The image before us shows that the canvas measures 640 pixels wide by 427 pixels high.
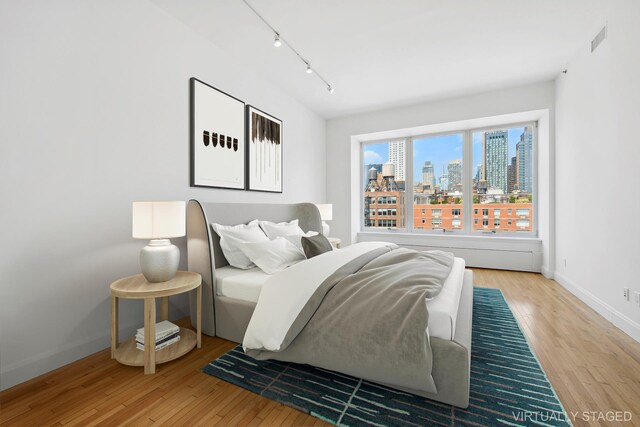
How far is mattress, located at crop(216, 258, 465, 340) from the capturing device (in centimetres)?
143

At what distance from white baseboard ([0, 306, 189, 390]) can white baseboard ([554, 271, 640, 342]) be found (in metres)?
3.92

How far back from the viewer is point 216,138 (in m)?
2.96

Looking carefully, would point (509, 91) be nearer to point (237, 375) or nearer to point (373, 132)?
point (373, 132)

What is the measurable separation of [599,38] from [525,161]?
2.15 metres

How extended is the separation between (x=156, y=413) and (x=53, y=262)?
1.19 metres

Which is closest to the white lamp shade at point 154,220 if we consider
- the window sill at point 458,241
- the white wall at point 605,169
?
the white wall at point 605,169

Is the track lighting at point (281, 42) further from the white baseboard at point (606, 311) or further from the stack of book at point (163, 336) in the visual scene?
the white baseboard at point (606, 311)

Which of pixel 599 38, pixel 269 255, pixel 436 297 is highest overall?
pixel 599 38

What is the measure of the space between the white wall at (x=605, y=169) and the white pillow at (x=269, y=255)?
2753 mm

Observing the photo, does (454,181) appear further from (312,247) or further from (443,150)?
(312,247)

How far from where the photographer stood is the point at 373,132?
5.13 meters

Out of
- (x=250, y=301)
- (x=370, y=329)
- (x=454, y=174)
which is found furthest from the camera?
(x=454, y=174)

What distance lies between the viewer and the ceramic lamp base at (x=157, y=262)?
1.88m

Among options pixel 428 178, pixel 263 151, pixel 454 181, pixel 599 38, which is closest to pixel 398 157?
pixel 428 178
